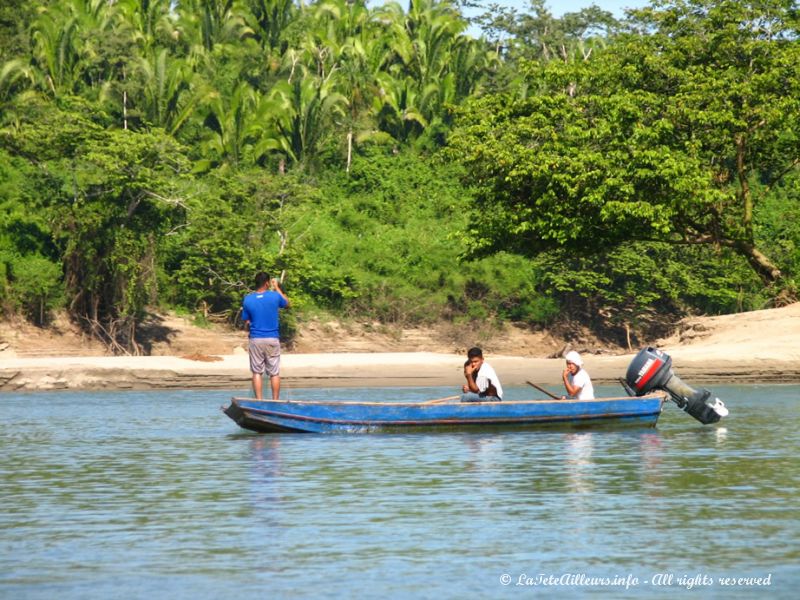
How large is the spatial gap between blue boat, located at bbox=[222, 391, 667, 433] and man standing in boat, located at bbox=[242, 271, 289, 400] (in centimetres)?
48

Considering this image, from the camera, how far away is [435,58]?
54906mm

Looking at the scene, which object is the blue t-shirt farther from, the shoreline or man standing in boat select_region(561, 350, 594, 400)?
the shoreline

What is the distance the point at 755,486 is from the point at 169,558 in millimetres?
6487

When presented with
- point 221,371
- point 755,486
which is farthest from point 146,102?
point 755,486

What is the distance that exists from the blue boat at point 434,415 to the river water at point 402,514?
0.23 metres

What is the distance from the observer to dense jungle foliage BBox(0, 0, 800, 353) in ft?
111

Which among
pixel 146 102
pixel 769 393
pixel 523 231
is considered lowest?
pixel 769 393

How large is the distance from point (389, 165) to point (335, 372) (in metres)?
20.1

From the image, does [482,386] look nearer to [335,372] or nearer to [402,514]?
[402,514]

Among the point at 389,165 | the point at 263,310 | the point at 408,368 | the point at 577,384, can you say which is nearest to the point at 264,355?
the point at 263,310

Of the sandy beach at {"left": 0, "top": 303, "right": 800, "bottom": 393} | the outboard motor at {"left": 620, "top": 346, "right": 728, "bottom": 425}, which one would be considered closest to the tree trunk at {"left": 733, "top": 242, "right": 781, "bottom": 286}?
the sandy beach at {"left": 0, "top": 303, "right": 800, "bottom": 393}

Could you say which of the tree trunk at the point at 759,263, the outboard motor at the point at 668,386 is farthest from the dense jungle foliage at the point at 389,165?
the outboard motor at the point at 668,386

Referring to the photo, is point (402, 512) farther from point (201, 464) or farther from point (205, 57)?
point (205, 57)

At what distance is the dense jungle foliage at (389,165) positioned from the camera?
33.9 meters
